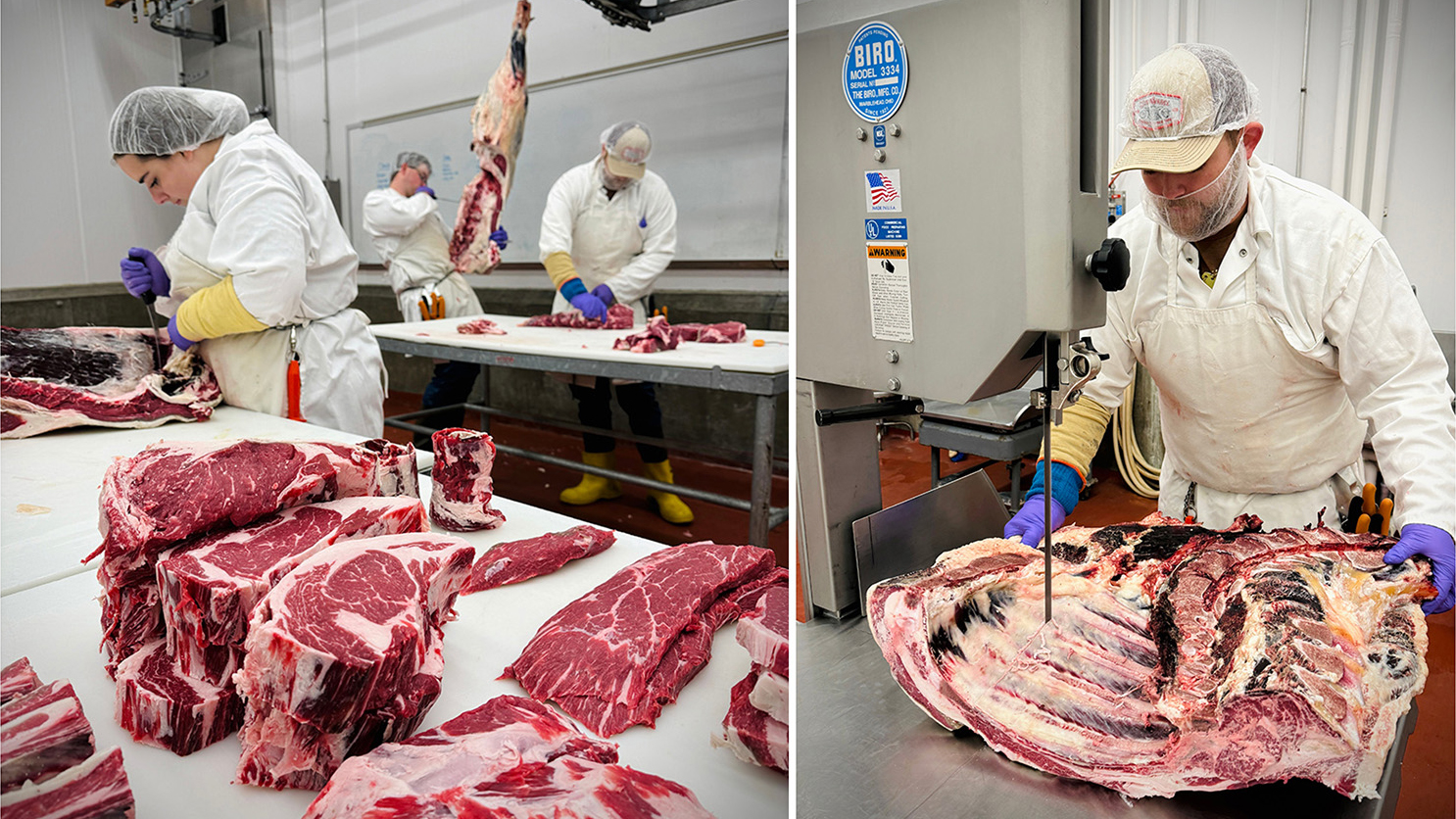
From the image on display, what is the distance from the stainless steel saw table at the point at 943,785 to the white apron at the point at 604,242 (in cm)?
323

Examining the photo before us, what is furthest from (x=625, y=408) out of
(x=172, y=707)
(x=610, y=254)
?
(x=172, y=707)

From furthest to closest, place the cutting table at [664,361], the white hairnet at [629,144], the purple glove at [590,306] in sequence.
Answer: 1. the purple glove at [590,306]
2. the white hairnet at [629,144]
3. the cutting table at [664,361]

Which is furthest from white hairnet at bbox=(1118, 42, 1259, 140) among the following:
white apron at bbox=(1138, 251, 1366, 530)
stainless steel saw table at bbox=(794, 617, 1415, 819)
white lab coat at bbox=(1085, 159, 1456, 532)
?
stainless steel saw table at bbox=(794, 617, 1415, 819)

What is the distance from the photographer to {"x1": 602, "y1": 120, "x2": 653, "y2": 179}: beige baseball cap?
3707mm

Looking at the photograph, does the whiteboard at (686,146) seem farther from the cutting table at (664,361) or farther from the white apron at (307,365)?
the white apron at (307,365)

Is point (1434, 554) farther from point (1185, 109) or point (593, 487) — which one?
point (593, 487)

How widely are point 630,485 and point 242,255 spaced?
3344 mm

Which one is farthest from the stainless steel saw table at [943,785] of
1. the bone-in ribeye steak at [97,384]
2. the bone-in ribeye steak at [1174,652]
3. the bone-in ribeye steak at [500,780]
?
the bone-in ribeye steak at [97,384]

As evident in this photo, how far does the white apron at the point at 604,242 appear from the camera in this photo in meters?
4.08

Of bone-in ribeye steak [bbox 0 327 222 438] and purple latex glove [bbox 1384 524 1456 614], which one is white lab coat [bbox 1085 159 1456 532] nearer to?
purple latex glove [bbox 1384 524 1456 614]

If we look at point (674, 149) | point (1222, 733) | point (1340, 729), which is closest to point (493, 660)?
point (1222, 733)

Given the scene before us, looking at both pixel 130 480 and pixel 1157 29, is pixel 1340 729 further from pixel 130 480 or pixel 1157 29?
pixel 1157 29

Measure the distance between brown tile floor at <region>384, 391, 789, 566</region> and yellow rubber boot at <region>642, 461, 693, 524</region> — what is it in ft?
0.14

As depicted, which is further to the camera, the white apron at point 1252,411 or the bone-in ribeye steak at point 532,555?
the white apron at point 1252,411
